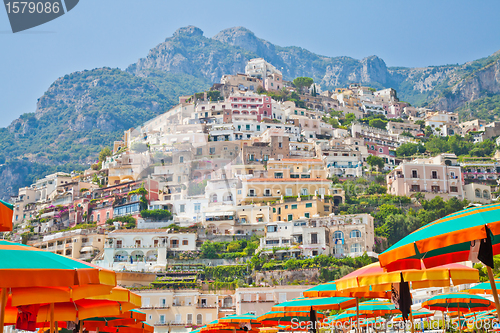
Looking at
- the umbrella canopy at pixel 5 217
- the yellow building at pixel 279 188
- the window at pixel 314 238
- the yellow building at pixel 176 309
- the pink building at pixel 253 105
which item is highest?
the pink building at pixel 253 105

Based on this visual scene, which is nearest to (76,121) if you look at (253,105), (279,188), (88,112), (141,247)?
(88,112)

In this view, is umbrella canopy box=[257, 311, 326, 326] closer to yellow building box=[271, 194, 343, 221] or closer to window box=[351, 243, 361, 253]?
window box=[351, 243, 361, 253]

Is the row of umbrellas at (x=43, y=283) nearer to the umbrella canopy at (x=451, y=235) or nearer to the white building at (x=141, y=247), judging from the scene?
the umbrella canopy at (x=451, y=235)

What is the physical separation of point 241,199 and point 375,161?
21.6m

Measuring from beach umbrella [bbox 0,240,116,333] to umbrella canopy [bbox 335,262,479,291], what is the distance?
151 inches

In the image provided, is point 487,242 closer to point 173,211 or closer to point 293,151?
point 173,211

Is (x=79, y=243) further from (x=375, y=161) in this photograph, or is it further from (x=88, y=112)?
(x=88, y=112)

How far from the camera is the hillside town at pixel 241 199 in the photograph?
41781 mm

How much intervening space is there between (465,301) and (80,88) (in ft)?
590

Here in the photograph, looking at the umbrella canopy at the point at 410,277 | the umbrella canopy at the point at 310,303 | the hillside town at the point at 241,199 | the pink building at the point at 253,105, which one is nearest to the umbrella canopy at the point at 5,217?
the umbrella canopy at the point at 410,277

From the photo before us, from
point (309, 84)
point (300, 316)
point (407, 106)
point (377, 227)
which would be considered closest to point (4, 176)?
point (309, 84)

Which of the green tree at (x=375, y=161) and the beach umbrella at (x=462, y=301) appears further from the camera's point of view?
the green tree at (x=375, y=161)

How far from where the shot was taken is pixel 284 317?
1358 cm

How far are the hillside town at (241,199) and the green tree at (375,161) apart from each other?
688 millimetres
